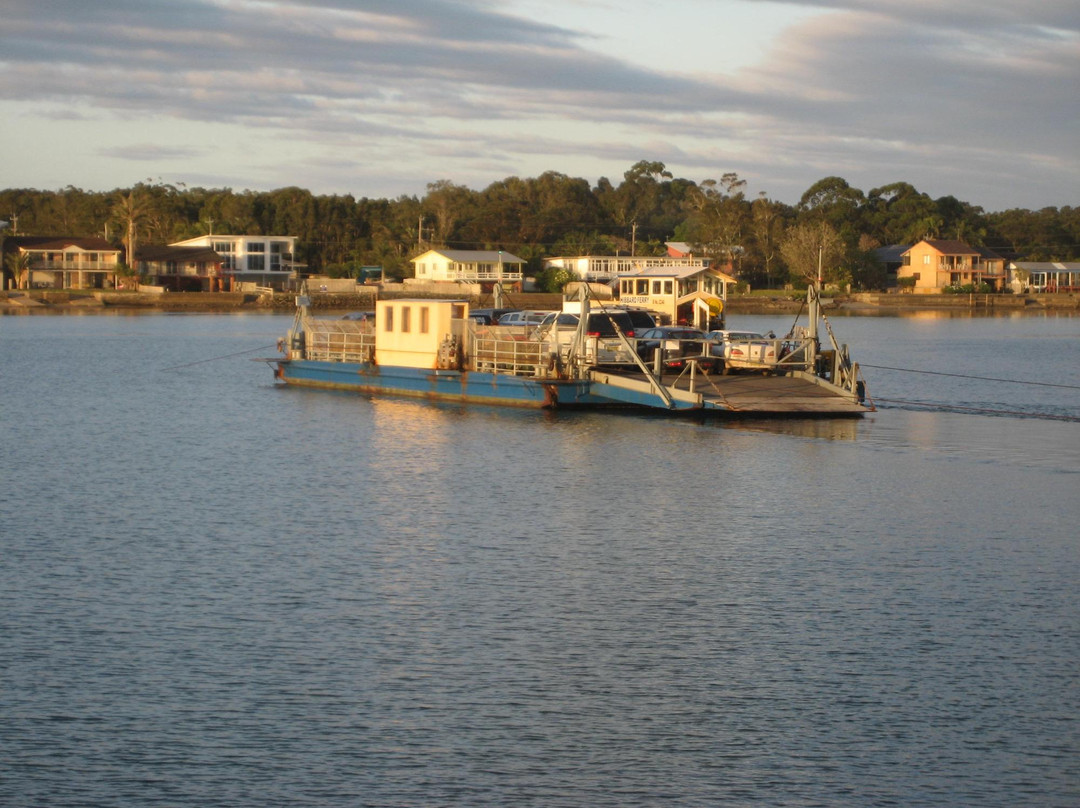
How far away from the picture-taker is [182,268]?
143875 mm

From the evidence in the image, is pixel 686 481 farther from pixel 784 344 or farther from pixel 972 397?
pixel 972 397

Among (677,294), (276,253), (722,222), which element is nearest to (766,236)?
(722,222)

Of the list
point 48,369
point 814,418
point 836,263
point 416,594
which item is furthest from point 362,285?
point 416,594

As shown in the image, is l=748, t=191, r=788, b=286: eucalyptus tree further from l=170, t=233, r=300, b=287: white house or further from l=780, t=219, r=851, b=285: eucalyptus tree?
l=170, t=233, r=300, b=287: white house

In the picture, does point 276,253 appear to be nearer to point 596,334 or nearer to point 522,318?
point 522,318

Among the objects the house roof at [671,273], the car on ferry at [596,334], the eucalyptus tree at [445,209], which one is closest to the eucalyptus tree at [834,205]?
the eucalyptus tree at [445,209]

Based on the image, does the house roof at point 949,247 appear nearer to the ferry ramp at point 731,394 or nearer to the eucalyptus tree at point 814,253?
the eucalyptus tree at point 814,253

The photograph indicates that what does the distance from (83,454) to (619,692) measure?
22.0m

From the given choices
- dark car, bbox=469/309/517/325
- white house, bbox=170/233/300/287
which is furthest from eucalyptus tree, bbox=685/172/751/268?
dark car, bbox=469/309/517/325

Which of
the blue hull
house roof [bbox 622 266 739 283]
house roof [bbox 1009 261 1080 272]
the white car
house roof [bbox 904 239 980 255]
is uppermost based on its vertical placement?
house roof [bbox 904 239 980 255]

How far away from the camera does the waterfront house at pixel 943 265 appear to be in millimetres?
155875

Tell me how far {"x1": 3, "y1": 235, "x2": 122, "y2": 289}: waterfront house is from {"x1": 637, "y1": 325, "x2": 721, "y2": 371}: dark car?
110m

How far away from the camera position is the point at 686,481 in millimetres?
27797

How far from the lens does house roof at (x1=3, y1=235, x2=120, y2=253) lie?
455 ft
